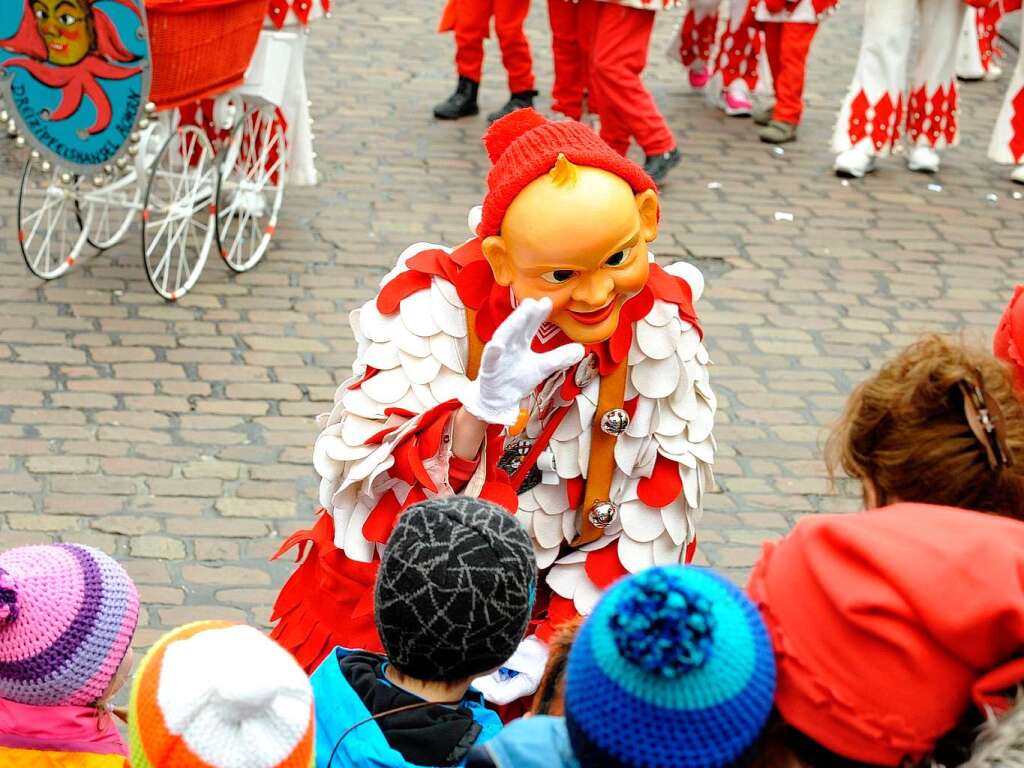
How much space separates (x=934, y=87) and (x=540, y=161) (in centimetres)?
522

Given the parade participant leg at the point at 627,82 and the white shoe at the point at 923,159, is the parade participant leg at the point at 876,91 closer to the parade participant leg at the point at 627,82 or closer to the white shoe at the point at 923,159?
the white shoe at the point at 923,159

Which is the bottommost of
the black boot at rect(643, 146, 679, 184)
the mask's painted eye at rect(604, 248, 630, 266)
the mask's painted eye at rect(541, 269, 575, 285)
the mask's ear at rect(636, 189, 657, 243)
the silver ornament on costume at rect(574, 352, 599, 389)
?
the black boot at rect(643, 146, 679, 184)

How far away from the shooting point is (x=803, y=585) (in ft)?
5.41

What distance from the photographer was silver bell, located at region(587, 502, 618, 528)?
2756 mm

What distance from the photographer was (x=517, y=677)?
261 centimetres

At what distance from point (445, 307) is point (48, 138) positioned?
2620 millimetres

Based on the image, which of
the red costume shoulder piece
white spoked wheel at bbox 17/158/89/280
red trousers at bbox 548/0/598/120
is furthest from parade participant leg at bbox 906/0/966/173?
the red costume shoulder piece

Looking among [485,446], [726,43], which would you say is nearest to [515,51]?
[726,43]

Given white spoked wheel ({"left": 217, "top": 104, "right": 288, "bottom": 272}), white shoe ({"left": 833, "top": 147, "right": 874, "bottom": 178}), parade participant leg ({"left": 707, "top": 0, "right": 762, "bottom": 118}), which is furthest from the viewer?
parade participant leg ({"left": 707, "top": 0, "right": 762, "bottom": 118})

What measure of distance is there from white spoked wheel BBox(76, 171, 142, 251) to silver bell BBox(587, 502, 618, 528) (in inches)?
129

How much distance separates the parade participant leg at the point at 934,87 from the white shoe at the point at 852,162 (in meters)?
0.30

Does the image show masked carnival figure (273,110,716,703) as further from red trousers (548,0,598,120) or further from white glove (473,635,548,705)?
red trousers (548,0,598,120)

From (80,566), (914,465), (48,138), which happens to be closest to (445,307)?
(80,566)

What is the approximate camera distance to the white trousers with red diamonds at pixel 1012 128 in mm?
7066
